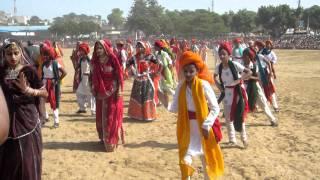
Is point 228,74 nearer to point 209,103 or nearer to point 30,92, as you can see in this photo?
point 209,103

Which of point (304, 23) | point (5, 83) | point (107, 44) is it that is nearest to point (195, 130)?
point (5, 83)

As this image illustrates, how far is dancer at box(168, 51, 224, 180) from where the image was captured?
17.3 ft

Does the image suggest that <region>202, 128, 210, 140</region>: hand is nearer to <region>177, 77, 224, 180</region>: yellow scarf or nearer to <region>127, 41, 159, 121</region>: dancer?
<region>177, 77, 224, 180</region>: yellow scarf

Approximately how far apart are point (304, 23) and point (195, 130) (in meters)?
72.7

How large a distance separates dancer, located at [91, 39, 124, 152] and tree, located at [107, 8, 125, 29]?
152202 millimetres

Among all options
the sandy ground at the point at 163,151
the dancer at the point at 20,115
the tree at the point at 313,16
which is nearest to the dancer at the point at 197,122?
the sandy ground at the point at 163,151

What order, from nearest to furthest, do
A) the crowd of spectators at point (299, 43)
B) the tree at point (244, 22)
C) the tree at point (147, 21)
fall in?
the crowd of spectators at point (299, 43) < the tree at point (244, 22) < the tree at point (147, 21)

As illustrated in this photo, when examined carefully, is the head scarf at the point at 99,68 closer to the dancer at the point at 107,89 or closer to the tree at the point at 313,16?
the dancer at the point at 107,89

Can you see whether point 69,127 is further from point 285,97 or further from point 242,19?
point 242,19

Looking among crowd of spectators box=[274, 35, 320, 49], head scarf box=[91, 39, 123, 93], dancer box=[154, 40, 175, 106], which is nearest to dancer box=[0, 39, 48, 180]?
head scarf box=[91, 39, 123, 93]

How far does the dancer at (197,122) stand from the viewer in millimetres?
5277

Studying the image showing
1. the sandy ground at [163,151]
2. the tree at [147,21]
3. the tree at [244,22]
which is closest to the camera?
the sandy ground at [163,151]

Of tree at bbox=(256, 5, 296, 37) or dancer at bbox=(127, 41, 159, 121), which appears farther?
tree at bbox=(256, 5, 296, 37)

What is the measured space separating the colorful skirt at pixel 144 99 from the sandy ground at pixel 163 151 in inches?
8.2
